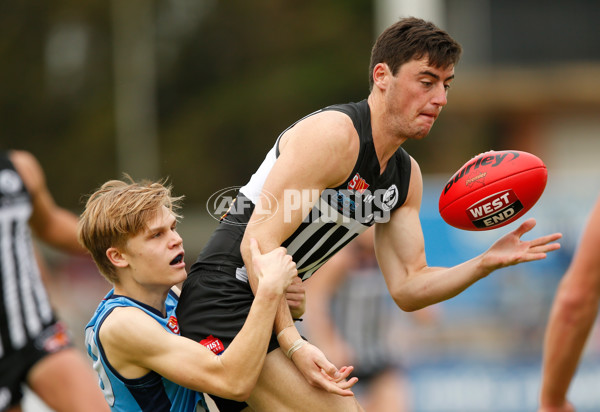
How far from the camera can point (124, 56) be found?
2634cm

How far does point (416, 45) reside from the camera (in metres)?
4.22

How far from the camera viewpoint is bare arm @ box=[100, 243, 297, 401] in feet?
12.7

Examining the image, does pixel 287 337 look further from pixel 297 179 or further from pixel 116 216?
pixel 116 216

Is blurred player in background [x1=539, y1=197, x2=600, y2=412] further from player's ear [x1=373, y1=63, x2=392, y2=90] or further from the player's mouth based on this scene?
the player's mouth

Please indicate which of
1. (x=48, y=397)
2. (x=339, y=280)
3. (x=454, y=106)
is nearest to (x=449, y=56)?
(x=48, y=397)

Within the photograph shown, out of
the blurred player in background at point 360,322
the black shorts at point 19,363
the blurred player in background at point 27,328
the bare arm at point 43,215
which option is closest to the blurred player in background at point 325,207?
the blurred player in background at point 27,328

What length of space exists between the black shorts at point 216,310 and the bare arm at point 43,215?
228 cm

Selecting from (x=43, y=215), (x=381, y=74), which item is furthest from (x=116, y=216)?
(x=43, y=215)

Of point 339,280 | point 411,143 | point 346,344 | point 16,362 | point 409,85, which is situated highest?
point 409,85

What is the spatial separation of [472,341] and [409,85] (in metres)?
6.88

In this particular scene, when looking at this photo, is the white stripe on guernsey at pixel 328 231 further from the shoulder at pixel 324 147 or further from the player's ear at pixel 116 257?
the player's ear at pixel 116 257

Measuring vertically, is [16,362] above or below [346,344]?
above

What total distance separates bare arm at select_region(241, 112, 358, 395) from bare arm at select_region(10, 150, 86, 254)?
2662 mm

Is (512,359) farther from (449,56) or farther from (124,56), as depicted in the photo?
(124,56)
